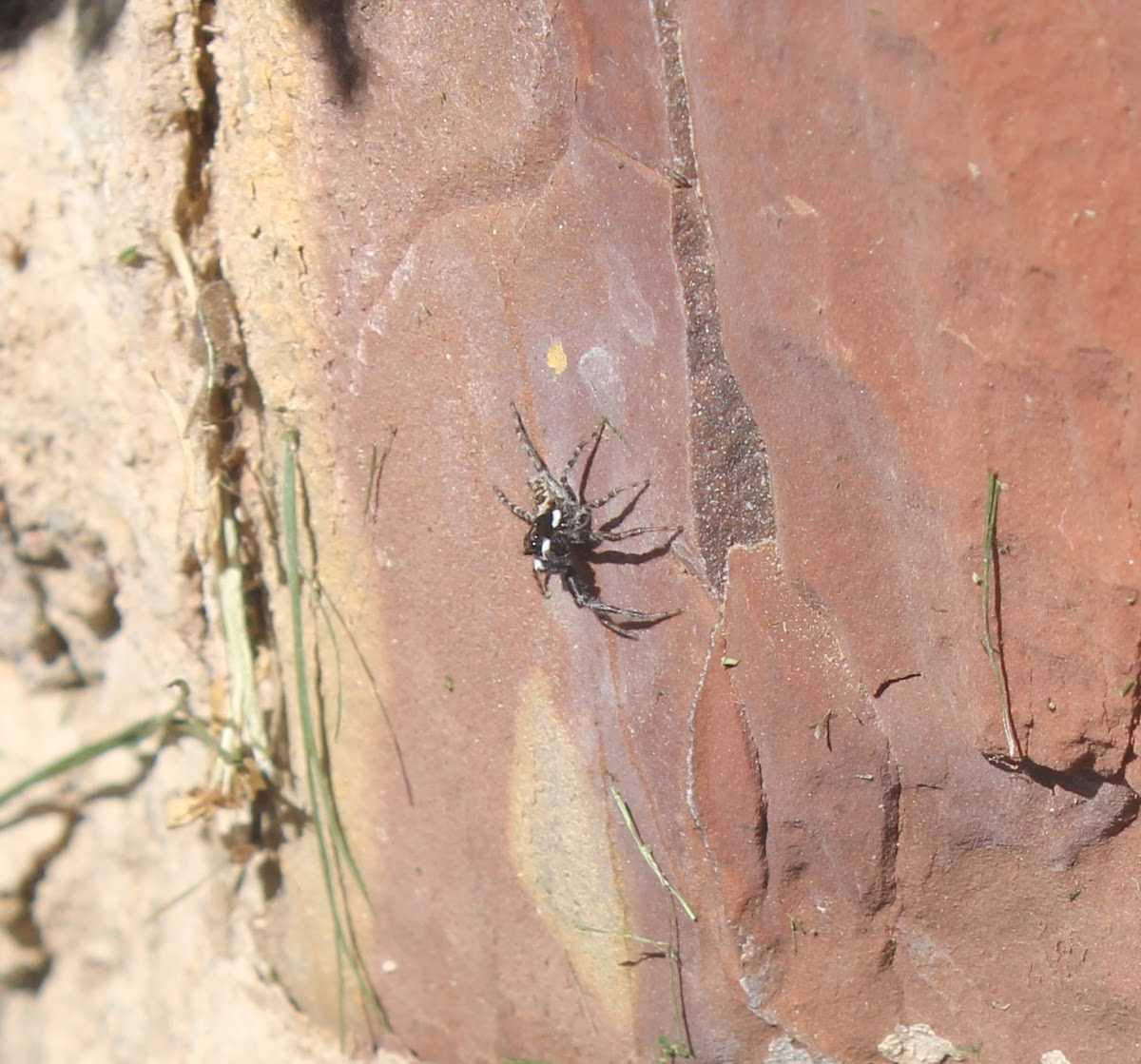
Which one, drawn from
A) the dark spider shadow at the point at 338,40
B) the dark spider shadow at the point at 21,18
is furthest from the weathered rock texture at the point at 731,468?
the dark spider shadow at the point at 21,18

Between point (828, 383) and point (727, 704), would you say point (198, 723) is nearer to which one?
point (727, 704)

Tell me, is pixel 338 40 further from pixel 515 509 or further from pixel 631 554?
pixel 631 554

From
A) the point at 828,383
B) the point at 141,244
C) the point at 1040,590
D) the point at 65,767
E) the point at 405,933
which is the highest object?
the point at 141,244

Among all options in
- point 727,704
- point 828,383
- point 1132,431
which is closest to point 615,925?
point 727,704

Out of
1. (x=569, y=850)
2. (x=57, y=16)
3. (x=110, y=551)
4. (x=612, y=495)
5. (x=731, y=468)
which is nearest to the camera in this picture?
(x=731, y=468)

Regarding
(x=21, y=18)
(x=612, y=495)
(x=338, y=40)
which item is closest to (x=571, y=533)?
(x=612, y=495)

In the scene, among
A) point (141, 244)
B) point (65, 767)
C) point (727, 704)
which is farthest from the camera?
point (65, 767)

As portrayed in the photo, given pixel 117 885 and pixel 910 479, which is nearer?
pixel 910 479
